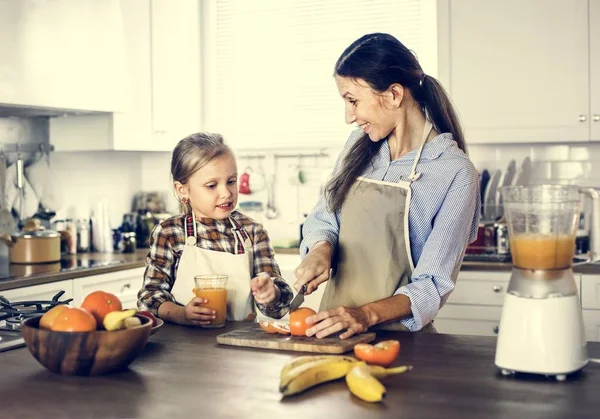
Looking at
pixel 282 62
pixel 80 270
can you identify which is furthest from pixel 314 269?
pixel 282 62

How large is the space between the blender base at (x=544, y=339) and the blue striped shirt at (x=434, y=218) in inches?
21.4

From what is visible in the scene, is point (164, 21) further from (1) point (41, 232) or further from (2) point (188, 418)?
(2) point (188, 418)

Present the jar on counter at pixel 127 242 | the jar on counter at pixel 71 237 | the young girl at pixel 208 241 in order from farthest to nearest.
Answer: the jar on counter at pixel 127 242, the jar on counter at pixel 71 237, the young girl at pixel 208 241

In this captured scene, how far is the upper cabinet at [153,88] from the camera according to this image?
427 centimetres

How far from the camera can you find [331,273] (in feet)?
8.29

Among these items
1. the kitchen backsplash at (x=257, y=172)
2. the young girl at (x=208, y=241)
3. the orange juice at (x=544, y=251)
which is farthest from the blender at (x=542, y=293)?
the kitchen backsplash at (x=257, y=172)

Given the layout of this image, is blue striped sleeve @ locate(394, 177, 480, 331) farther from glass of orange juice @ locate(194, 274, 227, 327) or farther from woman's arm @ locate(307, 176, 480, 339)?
glass of orange juice @ locate(194, 274, 227, 327)

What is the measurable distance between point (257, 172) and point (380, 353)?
3.37m

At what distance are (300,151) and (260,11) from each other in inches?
34.4

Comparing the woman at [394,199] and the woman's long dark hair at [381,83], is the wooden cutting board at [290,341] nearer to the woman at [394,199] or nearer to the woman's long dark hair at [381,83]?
the woman at [394,199]

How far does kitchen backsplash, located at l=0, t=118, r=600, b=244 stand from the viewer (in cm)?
436

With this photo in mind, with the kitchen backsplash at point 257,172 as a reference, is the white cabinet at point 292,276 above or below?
below

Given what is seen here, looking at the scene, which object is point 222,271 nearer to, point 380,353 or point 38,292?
point 380,353

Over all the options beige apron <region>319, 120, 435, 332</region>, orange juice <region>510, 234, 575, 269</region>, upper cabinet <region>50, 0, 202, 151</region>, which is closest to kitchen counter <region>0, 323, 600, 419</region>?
orange juice <region>510, 234, 575, 269</region>
